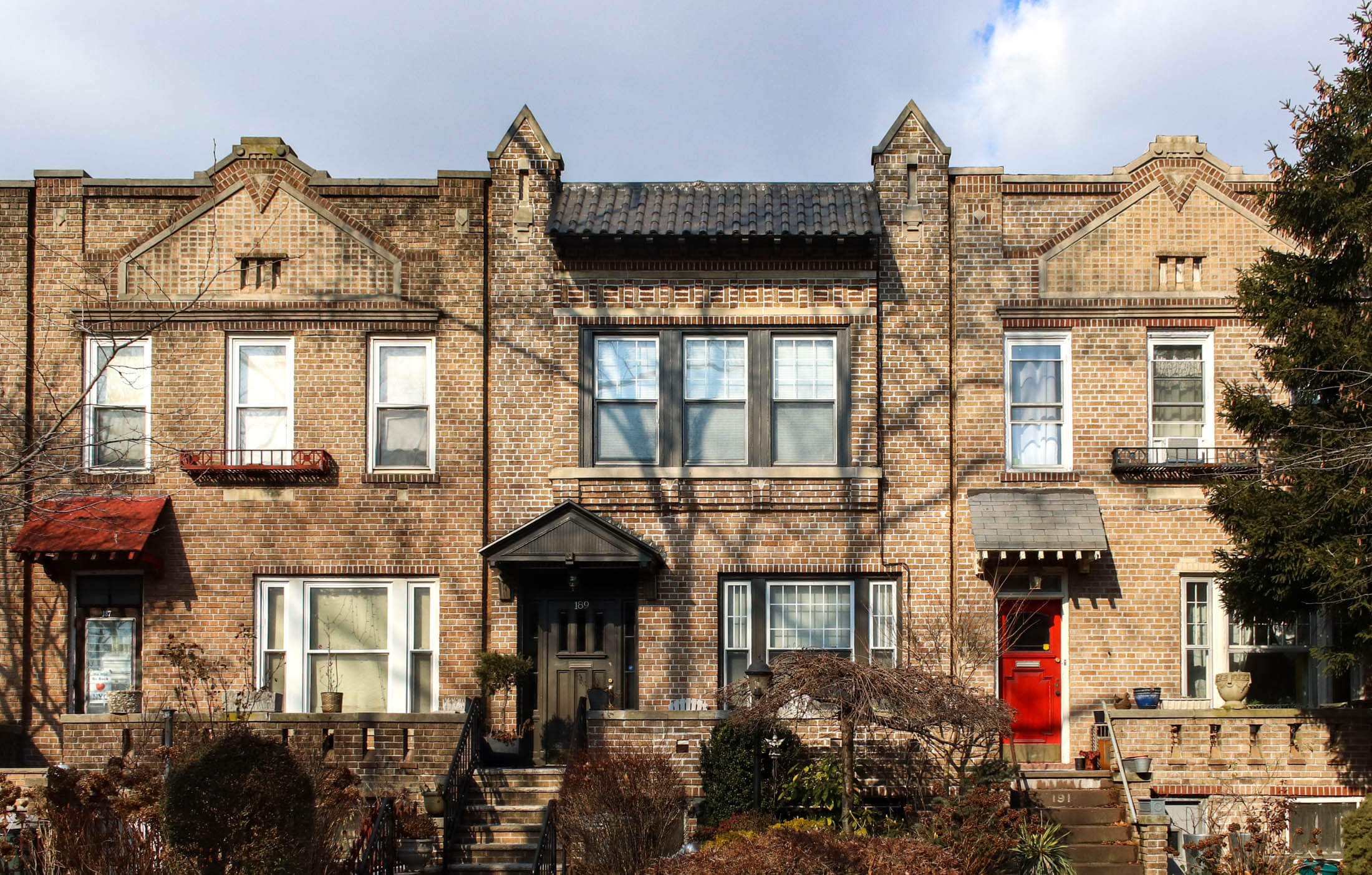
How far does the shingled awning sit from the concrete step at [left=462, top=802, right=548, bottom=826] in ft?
21.7

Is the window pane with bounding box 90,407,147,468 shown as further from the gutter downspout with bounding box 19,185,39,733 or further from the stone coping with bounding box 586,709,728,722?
the stone coping with bounding box 586,709,728,722

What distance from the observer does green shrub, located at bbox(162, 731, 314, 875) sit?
30.6 ft

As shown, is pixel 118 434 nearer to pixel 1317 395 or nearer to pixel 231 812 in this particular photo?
pixel 231 812

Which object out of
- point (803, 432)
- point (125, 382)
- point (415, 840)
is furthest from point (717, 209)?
point (415, 840)

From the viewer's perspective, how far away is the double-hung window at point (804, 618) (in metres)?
16.8

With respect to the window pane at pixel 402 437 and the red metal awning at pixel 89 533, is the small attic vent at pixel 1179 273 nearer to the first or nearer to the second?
the window pane at pixel 402 437

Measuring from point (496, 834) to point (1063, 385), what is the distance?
9669mm

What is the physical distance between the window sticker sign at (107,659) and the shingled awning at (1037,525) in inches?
464

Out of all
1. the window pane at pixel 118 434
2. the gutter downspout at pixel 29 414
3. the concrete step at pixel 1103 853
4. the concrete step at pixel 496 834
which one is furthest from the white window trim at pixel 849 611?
the gutter downspout at pixel 29 414

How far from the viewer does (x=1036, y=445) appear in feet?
56.0

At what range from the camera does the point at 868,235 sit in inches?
651

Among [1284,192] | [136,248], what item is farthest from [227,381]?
[1284,192]

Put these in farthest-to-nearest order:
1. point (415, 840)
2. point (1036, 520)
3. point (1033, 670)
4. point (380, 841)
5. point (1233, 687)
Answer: point (1033, 670), point (1036, 520), point (1233, 687), point (415, 840), point (380, 841)

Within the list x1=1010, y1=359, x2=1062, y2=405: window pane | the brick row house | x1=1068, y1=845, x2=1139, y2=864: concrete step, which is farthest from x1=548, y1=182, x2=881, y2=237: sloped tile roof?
x1=1068, y1=845, x2=1139, y2=864: concrete step
